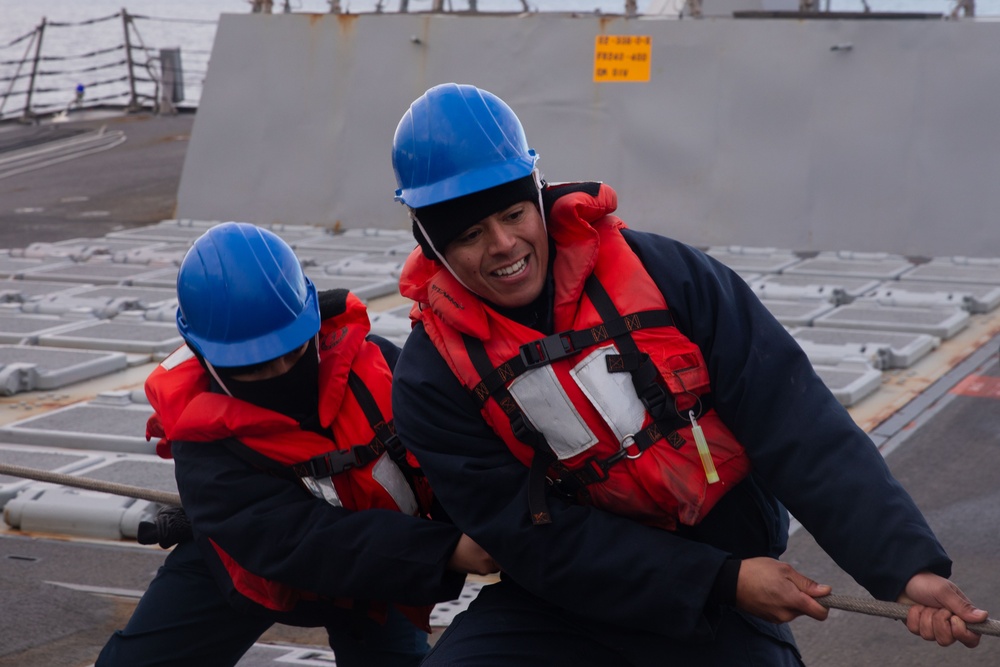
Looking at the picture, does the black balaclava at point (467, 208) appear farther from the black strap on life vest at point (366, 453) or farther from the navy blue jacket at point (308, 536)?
the navy blue jacket at point (308, 536)

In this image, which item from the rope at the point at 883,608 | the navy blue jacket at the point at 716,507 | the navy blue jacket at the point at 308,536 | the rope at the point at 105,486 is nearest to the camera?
the rope at the point at 883,608

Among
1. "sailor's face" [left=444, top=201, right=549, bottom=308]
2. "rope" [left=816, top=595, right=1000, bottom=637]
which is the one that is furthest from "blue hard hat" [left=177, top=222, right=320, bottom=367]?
"rope" [left=816, top=595, right=1000, bottom=637]

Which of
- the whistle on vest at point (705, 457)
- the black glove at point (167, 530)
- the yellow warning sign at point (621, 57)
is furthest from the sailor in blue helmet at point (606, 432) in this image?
the yellow warning sign at point (621, 57)

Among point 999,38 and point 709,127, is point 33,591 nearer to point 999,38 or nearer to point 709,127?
point 709,127

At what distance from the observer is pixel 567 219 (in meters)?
2.55

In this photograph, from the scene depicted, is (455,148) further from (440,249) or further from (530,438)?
(530,438)

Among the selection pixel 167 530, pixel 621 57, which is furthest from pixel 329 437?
pixel 621 57

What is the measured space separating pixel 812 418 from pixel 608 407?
0.39 metres

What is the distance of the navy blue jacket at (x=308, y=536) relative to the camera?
2715 millimetres

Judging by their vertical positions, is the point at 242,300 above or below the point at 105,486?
above

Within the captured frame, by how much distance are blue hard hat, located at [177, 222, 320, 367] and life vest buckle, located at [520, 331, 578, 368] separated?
691mm

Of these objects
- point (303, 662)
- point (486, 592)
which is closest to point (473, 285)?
point (486, 592)

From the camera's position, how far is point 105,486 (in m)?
3.90

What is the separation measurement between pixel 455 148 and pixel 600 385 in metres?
0.57
